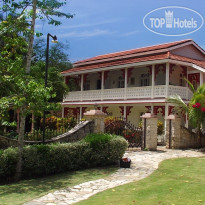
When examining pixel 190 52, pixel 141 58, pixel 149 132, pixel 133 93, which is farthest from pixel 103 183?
pixel 190 52

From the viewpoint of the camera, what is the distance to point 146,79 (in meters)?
25.0

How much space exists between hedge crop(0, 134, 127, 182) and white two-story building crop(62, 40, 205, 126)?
32.4ft

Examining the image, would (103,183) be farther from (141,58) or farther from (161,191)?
(141,58)

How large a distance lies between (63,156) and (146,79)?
16.2 metres

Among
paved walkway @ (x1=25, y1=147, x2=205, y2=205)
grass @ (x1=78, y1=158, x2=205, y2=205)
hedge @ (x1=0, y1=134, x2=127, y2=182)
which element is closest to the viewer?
grass @ (x1=78, y1=158, x2=205, y2=205)

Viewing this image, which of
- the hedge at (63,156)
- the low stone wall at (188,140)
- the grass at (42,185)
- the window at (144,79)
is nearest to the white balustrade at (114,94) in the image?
the window at (144,79)

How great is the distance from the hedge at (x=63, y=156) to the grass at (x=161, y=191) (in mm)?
1955

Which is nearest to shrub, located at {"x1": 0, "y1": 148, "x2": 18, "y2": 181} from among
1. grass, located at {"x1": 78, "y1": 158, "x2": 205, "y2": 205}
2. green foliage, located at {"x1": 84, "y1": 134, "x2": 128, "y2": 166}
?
green foliage, located at {"x1": 84, "y1": 134, "x2": 128, "y2": 166}

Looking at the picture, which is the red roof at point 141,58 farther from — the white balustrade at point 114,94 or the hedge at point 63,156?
the hedge at point 63,156

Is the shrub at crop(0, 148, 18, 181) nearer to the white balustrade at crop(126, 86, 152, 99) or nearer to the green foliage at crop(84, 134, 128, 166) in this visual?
the green foliage at crop(84, 134, 128, 166)

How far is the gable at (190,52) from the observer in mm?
23341

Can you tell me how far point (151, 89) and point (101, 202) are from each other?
15.2m

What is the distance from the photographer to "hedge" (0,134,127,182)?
29.9 ft

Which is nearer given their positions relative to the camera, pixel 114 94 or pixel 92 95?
pixel 114 94
